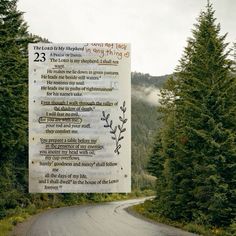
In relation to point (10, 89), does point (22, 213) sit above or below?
below

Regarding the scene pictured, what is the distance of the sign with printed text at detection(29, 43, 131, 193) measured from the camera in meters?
5.06

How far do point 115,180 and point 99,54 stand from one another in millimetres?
1327

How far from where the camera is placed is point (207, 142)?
27.9m

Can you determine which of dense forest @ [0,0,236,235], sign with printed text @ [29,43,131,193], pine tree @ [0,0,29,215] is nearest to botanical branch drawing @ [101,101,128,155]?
sign with printed text @ [29,43,131,193]

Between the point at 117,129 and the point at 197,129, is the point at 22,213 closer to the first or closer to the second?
the point at 197,129

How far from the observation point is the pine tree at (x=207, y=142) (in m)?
27.2

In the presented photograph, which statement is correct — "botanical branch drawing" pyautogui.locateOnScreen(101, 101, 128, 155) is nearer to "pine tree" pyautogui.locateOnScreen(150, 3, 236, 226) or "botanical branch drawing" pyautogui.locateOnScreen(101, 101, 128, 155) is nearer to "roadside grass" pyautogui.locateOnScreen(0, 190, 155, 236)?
"roadside grass" pyautogui.locateOnScreen(0, 190, 155, 236)

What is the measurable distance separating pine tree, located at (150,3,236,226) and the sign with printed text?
21872mm

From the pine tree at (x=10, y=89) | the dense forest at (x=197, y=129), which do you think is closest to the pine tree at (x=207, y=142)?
the dense forest at (x=197, y=129)

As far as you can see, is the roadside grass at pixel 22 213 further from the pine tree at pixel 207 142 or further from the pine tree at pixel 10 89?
the pine tree at pixel 207 142

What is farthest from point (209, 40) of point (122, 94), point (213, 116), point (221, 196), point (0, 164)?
point (122, 94)

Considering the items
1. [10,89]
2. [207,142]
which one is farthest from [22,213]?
[207,142]

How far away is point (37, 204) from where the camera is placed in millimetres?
48719

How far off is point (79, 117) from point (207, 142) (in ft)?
76.8
